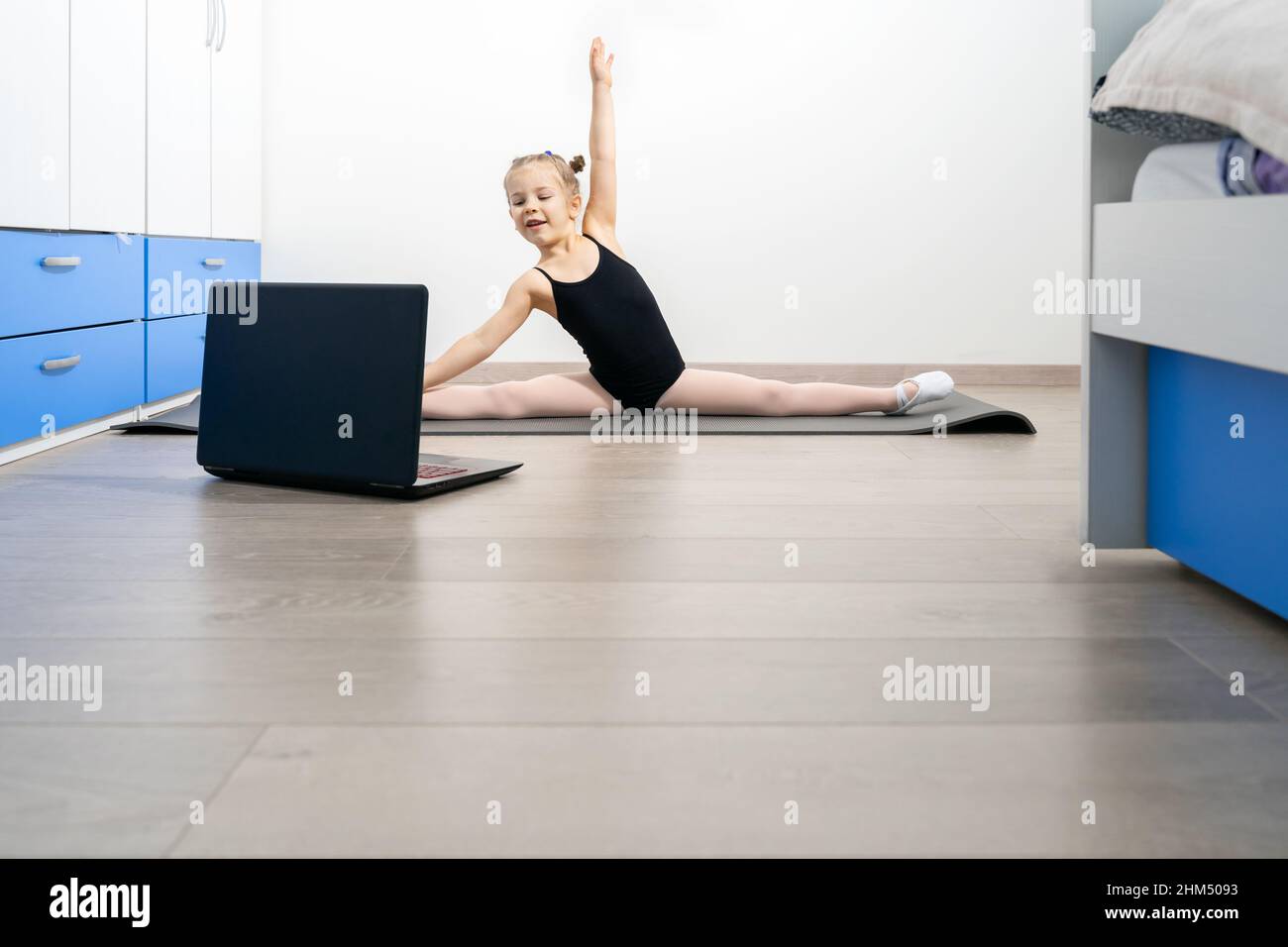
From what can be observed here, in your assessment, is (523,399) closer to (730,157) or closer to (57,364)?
(57,364)

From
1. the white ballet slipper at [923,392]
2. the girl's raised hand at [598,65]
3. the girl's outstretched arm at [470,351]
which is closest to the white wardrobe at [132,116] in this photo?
the girl's outstretched arm at [470,351]

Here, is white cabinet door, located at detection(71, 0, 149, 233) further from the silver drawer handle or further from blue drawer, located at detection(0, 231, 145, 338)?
the silver drawer handle

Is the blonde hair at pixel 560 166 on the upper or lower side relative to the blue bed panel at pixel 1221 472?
upper

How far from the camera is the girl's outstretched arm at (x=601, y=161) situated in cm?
299

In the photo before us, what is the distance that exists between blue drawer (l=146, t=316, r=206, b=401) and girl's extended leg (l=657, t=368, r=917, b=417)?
1.19m

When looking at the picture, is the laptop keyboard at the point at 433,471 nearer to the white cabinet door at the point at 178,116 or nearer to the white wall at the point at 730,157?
the white cabinet door at the point at 178,116

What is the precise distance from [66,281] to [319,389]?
38.5 inches

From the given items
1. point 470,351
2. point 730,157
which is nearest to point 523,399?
point 470,351

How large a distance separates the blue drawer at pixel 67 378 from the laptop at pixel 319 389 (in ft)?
1.67

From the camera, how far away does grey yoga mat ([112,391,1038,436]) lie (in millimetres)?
2875
